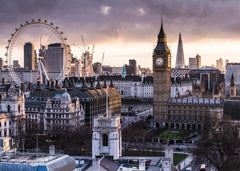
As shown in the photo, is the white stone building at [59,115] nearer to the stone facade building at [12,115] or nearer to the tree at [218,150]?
the stone facade building at [12,115]

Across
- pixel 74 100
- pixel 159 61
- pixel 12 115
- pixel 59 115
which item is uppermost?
pixel 159 61

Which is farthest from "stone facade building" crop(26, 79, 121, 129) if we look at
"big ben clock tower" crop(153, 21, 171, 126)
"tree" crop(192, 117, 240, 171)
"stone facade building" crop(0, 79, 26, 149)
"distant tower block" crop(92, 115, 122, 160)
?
"distant tower block" crop(92, 115, 122, 160)

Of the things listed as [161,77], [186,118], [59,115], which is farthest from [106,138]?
[161,77]

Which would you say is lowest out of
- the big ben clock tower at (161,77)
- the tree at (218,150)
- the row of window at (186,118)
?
the tree at (218,150)

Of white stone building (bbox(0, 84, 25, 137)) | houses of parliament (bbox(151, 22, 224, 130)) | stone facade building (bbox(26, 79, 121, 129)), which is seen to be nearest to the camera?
white stone building (bbox(0, 84, 25, 137))

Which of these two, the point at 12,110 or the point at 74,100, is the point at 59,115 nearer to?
the point at 74,100

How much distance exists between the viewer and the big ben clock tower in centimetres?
10829

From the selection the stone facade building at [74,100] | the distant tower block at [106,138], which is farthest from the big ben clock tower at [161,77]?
the distant tower block at [106,138]

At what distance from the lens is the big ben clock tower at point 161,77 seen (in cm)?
10829

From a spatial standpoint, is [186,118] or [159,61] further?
[159,61]

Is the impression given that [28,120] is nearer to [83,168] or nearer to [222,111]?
[222,111]

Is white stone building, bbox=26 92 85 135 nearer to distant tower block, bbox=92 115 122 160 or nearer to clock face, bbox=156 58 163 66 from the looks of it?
clock face, bbox=156 58 163 66

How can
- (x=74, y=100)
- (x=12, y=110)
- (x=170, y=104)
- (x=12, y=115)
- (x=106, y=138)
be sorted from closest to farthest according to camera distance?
(x=106, y=138) → (x=12, y=115) → (x=12, y=110) → (x=74, y=100) → (x=170, y=104)

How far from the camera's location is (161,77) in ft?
361
